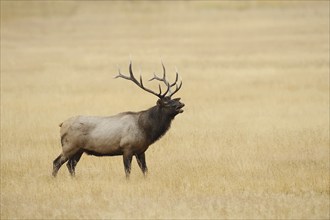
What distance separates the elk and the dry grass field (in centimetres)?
42

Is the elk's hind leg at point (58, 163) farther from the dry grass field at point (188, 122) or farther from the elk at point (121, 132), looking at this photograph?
the dry grass field at point (188, 122)

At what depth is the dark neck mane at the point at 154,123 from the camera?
11.7 meters

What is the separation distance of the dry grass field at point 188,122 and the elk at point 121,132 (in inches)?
16.7

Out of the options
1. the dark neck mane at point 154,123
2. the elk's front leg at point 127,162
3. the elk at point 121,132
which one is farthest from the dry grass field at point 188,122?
the dark neck mane at point 154,123

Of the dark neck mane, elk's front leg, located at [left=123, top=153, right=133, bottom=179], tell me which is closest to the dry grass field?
elk's front leg, located at [left=123, top=153, right=133, bottom=179]

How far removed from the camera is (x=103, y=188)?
11.0 meters

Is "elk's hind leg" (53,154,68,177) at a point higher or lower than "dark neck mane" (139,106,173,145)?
lower

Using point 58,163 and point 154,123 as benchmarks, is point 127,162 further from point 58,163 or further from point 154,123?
point 58,163

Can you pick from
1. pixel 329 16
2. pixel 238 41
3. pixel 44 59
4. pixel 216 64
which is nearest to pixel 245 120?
pixel 216 64

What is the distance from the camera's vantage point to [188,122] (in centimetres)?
1792

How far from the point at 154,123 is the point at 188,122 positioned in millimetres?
6212

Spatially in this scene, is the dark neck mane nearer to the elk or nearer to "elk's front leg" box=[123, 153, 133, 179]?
the elk

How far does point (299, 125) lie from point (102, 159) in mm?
5524

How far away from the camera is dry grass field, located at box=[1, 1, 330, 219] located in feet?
33.3
